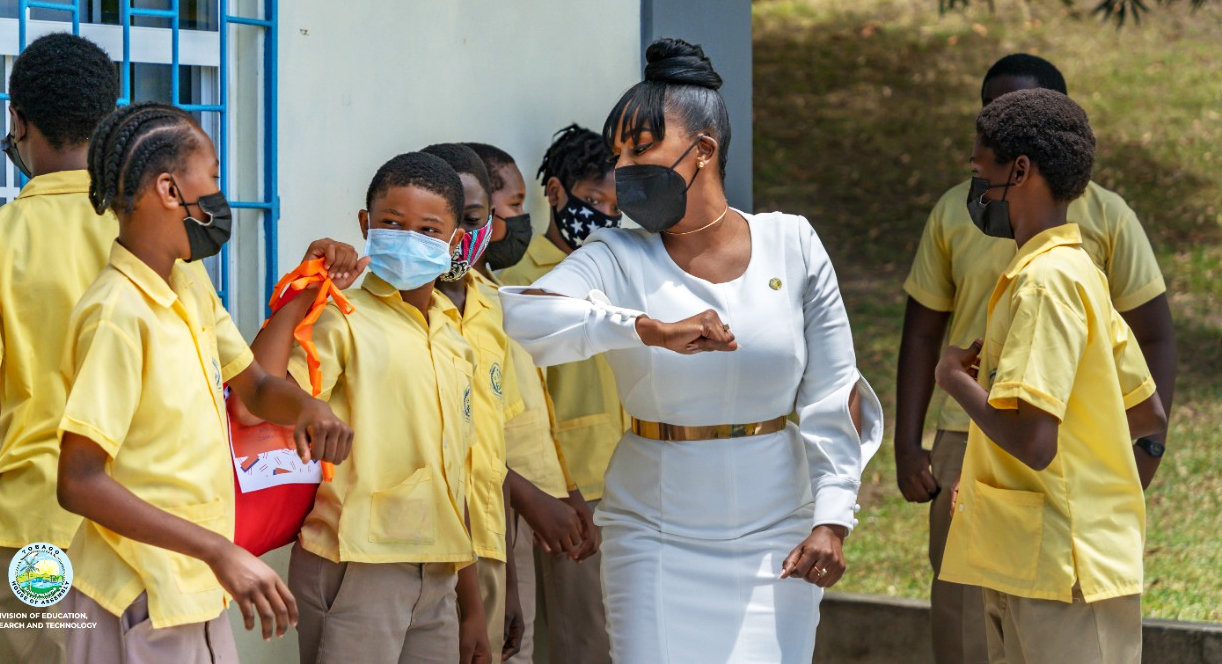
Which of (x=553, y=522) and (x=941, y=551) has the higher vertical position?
(x=553, y=522)

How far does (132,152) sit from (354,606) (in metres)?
1.36

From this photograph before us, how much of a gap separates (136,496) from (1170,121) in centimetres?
1384

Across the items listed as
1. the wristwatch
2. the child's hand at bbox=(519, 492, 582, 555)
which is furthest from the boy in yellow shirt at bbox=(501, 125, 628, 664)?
the wristwatch

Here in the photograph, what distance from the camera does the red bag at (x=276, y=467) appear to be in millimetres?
3615

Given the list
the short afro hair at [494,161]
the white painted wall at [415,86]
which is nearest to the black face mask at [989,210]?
the short afro hair at [494,161]

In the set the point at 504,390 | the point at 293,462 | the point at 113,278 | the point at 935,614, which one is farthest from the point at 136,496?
the point at 935,614

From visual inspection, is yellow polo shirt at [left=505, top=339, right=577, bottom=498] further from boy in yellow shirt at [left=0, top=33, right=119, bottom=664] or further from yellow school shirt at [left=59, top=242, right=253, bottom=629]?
yellow school shirt at [left=59, top=242, right=253, bottom=629]

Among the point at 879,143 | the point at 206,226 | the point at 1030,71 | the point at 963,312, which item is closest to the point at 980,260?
the point at 963,312

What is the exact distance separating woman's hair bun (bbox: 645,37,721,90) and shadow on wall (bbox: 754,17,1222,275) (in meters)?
9.68

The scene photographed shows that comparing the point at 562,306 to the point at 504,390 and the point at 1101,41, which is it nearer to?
the point at 504,390

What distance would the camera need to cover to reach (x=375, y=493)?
375 cm

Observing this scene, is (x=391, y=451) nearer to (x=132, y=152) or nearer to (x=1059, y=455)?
(x=132, y=152)

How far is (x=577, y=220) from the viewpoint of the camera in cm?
511

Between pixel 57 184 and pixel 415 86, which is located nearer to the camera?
pixel 57 184
